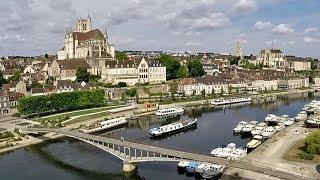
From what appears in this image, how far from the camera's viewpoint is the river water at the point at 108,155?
1588 inches

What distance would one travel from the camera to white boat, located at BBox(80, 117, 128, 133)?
59312 millimetres

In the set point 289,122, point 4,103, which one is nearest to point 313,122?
point 289,122

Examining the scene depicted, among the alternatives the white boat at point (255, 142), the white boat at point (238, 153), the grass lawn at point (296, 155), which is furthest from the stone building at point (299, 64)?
the white boat at point (238, 153)

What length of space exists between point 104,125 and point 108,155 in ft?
53.9

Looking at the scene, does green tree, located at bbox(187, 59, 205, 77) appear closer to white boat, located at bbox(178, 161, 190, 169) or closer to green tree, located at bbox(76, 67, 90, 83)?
green tree, located at bbox(76, 67, 90, 83)

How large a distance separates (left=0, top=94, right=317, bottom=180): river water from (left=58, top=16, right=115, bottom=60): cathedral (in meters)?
40.1

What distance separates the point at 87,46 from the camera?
110m

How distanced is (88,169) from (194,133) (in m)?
21.0

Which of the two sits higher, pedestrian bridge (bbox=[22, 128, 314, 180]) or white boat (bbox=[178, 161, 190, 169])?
pedestrian bridge (bbox=[22, 128, 314, 180])

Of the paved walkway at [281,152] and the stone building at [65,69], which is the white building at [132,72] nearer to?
the stone building at [65,69]

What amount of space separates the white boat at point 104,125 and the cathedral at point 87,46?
40.6 metres

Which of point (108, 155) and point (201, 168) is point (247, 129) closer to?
point (108, 155)

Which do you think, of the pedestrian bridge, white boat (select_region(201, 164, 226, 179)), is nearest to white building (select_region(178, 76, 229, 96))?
the pedestrian bridge

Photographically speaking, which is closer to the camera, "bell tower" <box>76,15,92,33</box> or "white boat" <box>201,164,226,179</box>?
"white boat" <box>201,164,226,179</box>
